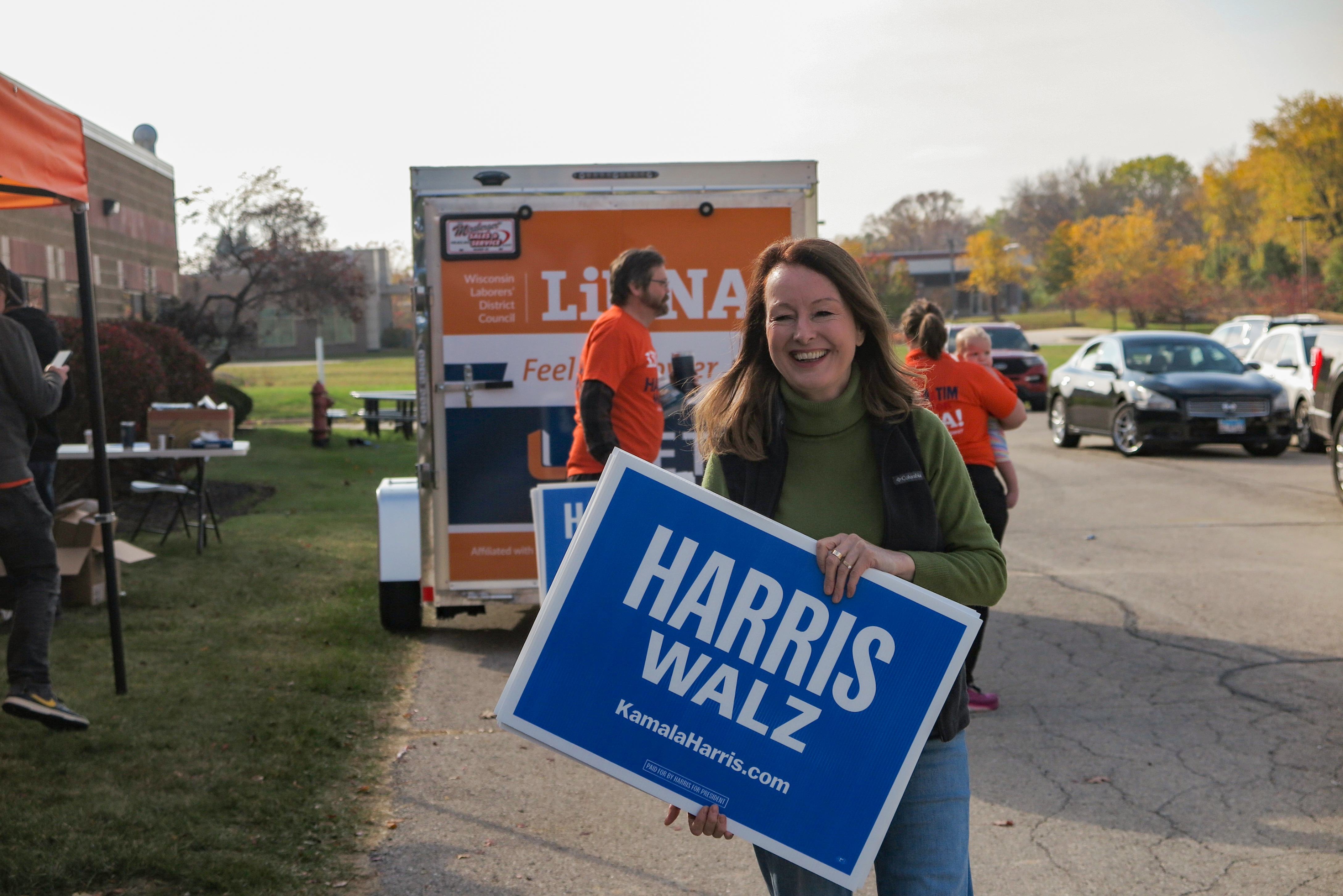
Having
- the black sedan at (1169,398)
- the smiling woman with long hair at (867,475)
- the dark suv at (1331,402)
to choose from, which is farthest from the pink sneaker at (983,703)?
the black sedan at (1169,398)

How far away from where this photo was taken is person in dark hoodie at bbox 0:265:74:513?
689 centimetres

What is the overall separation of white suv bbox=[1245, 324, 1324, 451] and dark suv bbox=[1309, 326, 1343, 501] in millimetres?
3143

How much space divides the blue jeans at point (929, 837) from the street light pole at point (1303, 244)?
59.2m

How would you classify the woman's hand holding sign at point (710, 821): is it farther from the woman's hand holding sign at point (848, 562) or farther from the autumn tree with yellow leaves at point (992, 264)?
the autumn tree with yellow leaves at point (992, 264)

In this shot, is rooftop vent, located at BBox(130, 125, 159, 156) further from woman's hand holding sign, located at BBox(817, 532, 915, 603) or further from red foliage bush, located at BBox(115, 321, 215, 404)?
woman's hand holding sign, located at BBox(817, 532, 915, 603)

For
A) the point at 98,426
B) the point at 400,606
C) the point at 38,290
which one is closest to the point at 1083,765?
the point at 400,606

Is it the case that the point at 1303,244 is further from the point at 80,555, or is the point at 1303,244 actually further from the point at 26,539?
the point at 26,539

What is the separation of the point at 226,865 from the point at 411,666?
10.3 ft

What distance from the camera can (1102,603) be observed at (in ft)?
28.1

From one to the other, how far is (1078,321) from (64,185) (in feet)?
293

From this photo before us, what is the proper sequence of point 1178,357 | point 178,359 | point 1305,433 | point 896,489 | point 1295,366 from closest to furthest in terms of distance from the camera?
point 896,489 → point 178,359 → point 1305,433 → point 1178,357 → point 1295,366

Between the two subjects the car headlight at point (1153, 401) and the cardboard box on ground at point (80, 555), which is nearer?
the cardboard box on ground at point (80, 555)

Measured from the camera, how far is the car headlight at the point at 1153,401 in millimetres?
17250

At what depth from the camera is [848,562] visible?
2328 millimetres
